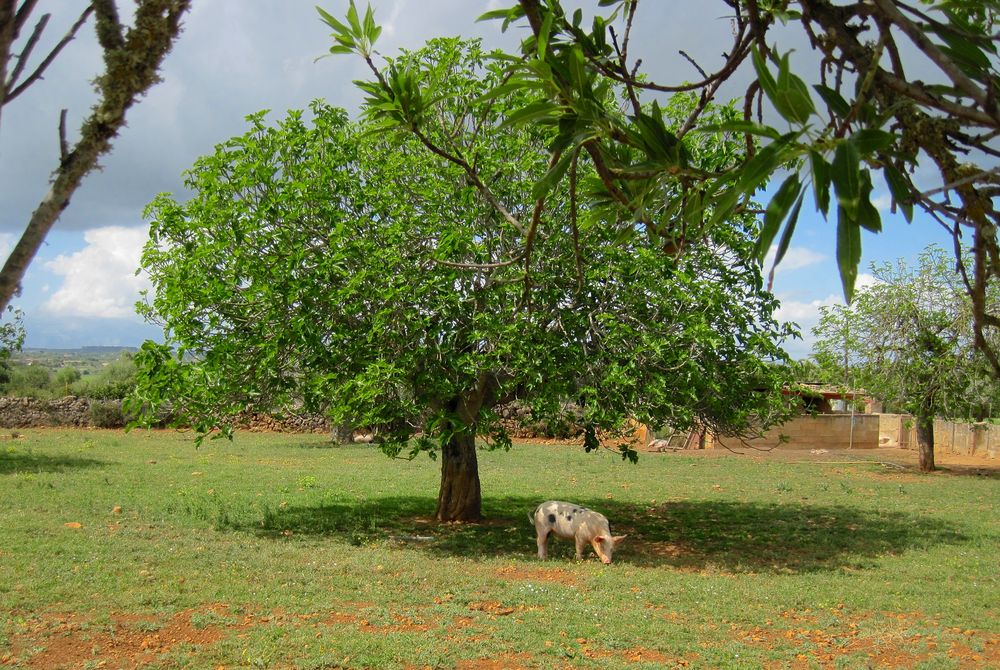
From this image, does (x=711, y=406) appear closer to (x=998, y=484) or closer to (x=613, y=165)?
(x=613, y=165)

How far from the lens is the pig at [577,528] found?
391 inches

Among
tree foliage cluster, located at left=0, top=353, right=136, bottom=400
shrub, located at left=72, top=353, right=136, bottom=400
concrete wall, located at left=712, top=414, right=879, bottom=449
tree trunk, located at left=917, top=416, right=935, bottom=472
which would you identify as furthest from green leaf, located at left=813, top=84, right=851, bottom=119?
shrub, located at left=72, top=353, right=136, bottom=400

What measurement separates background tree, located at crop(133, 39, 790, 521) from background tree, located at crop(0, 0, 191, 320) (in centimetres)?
686

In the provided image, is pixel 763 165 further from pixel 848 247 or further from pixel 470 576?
pixel 470 576

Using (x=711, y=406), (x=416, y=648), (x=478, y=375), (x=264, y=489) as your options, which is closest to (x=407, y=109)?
(x=416, y=648)

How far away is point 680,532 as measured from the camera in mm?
12188

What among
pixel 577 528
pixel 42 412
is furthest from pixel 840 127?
→ pixel 42 412

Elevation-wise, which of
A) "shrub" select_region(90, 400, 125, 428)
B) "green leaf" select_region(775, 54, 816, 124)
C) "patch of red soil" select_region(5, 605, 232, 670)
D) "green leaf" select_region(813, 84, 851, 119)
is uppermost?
"green leaf" select_region(813, 84, 851, 119)

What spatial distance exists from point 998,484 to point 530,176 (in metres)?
13.8

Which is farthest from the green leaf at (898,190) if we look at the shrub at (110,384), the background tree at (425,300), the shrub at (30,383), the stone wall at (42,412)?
the shrub at (30,383)

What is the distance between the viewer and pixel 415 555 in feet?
32.6

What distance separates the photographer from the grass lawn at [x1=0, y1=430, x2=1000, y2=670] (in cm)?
638

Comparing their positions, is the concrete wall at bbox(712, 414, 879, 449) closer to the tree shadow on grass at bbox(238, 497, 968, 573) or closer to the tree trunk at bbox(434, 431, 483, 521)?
the tree shadow on grass at bbox(238, 497, 968, 573)

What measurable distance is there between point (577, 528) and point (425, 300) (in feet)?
10.5
